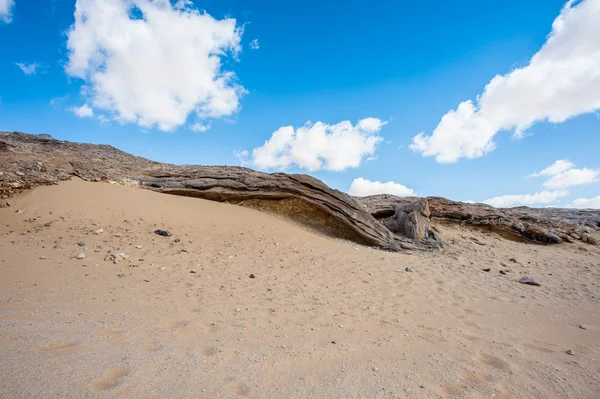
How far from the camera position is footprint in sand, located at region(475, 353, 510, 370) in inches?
114

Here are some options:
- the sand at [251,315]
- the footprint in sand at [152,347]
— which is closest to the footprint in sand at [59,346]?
the sand at [251,315]

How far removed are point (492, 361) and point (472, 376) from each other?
0.53 m

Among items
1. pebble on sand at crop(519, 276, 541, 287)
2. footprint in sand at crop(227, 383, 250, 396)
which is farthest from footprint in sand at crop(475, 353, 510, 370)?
pebble on sand at crop(519, 276, 541, 287)

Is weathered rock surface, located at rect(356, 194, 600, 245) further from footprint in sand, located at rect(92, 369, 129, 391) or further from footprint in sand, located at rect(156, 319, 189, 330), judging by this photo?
footprint in sand, located at rect(92, 369, 129, 391)

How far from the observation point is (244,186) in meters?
9.98

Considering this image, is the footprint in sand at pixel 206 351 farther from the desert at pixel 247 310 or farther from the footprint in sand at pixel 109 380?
the footprint in sand at pixel 109 380

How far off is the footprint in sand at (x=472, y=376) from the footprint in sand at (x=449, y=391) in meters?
0.24

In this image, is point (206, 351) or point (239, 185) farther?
point (239, 185)

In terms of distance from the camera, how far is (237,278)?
517 centimetres

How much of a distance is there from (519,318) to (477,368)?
97.6 inches

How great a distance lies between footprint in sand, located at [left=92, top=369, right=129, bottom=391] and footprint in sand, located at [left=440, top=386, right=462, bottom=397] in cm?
254

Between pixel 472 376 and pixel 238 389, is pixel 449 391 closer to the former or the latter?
pixel 472 376

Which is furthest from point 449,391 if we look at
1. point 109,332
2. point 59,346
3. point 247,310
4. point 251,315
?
point 59,346

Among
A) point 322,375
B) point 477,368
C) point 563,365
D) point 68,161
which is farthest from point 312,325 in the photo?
point 68,161
